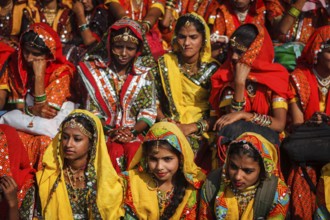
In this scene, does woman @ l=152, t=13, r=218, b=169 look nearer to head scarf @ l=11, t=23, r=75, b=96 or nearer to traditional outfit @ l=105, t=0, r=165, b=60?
traditional outfit @ l=105, t=0, r=165, b=60

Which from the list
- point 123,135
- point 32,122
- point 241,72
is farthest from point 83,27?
point 241,72

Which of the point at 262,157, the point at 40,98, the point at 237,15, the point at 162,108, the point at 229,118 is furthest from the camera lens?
the point at 237,15

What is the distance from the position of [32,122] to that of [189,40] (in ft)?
5.44

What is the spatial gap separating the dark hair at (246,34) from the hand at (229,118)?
2.18ft

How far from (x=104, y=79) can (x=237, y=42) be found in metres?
1.30

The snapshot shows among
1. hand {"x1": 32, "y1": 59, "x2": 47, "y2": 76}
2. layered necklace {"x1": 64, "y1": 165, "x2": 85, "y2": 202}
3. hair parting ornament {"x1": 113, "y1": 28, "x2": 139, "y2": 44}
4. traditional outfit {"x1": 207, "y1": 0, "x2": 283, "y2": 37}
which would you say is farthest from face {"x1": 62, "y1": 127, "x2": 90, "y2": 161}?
traditional outfit {"x1": 207, "y1": 0, "x2": 283, "y2": 37}

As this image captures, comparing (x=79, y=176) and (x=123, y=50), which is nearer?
(x=79, y=176)

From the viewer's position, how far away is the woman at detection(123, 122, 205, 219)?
6809 millimetres

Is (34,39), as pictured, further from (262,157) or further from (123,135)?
(262,157)

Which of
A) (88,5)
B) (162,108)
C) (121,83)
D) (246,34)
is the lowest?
(162,108)

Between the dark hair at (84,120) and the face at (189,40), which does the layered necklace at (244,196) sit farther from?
the face at (189,40)

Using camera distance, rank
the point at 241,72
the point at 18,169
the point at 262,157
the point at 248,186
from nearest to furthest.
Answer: the point at 262,157 < the point at 248,186 < the point at 18,169 < the point at 241,72

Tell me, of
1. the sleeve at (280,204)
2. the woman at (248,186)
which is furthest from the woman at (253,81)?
the sleeve at (280,204)

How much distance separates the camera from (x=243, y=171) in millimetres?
6570
